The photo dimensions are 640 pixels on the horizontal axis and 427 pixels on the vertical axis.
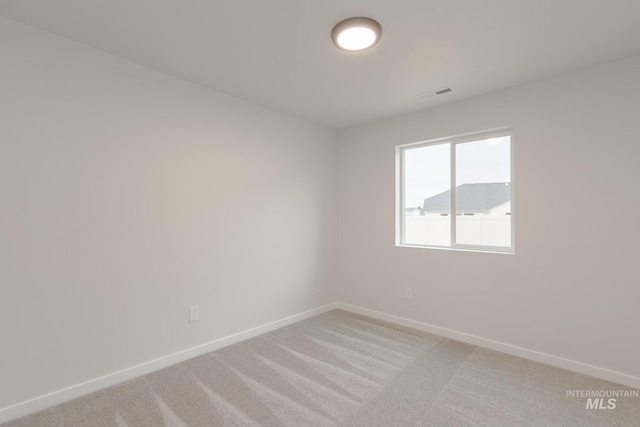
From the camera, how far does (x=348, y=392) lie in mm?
2127

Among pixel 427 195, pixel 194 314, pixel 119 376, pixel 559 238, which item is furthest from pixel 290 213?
pixel 559 238

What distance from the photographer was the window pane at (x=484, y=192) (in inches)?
115

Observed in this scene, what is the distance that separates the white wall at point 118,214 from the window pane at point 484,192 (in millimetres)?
2005

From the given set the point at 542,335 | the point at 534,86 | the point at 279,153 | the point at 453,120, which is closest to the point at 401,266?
the point at 542,335

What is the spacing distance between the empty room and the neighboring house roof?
0.07 feet

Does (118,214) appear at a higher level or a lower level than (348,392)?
higher

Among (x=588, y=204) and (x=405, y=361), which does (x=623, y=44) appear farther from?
(x=405, y=361)

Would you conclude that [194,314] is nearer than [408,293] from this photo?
Yes

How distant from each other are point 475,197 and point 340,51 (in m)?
2.01

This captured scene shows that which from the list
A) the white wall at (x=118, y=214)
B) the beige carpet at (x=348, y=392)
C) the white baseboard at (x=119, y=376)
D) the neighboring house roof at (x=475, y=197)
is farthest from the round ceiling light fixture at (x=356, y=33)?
the white baseboard at (x=119, y=376)

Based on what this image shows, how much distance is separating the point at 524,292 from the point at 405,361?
1238mm

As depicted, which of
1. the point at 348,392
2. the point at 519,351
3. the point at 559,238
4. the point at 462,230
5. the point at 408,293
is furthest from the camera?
the point at 408,293

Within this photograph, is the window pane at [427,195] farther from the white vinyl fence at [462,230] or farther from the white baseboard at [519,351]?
the white baseboard at [519,351]

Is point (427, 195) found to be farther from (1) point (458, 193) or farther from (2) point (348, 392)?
(2) point (348, 392)
